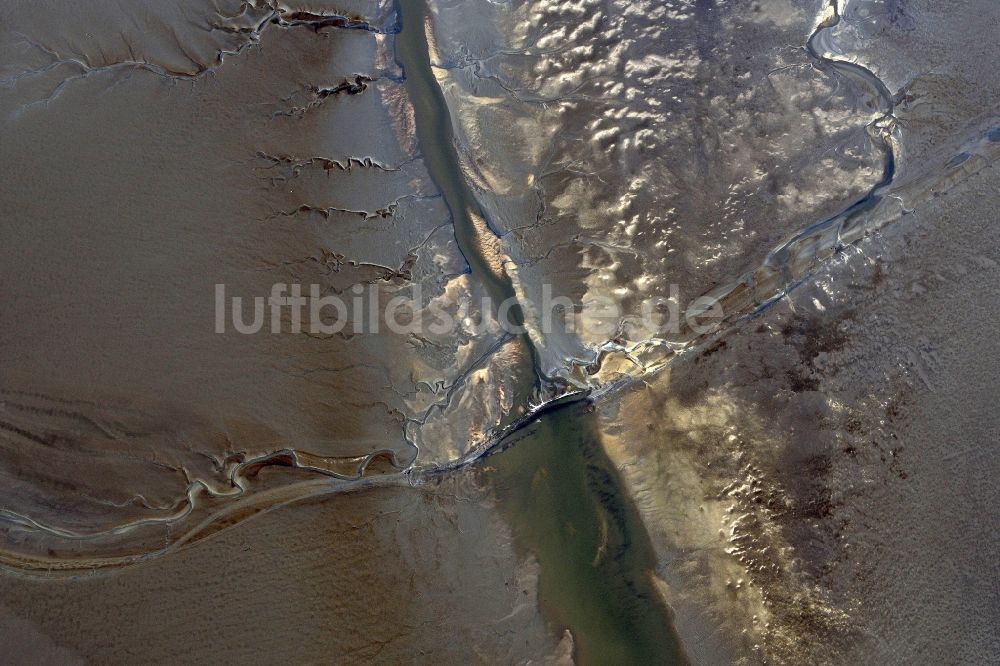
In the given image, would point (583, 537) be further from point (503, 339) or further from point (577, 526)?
point (503, 339)

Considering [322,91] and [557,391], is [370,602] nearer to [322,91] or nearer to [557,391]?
[557,391]

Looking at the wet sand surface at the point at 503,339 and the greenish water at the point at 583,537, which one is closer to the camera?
the wet sand surface at the point at 503,339

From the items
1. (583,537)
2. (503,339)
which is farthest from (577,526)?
(503,339)

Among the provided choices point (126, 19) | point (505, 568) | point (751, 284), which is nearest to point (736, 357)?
point (751, 284)

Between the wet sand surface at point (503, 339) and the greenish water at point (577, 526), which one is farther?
the greenish water at point (577, 526)

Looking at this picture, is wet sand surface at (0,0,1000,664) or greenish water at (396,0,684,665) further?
greenish water at (396,0,684,665)
